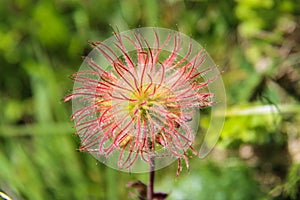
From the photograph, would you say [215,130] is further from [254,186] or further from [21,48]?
[21,48]

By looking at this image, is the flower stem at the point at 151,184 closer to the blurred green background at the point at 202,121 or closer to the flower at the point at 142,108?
the flower at the point at 142,108

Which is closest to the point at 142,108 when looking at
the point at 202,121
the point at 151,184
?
the point at 151,184

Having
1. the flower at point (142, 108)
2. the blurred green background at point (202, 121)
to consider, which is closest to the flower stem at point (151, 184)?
the flower at point (142, 108)

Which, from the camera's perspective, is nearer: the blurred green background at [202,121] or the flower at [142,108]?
the flower at [142,108]

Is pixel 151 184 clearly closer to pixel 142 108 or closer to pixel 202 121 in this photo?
pixel 142 108

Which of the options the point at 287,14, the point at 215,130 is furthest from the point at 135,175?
the point at 287,14

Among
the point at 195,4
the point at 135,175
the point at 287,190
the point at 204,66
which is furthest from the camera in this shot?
the point at 195,4
